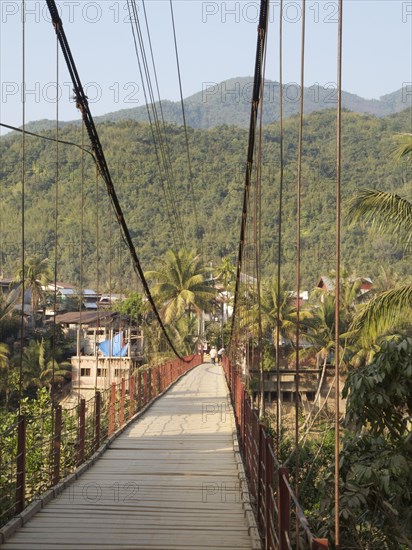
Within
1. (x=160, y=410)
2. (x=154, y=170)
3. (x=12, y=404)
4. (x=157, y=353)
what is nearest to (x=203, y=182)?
(x=154, y=170)

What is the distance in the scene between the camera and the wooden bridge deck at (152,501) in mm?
6348

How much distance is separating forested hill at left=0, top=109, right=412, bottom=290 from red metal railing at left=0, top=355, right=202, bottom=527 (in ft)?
193

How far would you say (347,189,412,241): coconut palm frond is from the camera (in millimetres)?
14711

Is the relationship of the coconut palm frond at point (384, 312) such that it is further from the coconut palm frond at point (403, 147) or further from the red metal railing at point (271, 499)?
the red metal railing at point (271, 499)

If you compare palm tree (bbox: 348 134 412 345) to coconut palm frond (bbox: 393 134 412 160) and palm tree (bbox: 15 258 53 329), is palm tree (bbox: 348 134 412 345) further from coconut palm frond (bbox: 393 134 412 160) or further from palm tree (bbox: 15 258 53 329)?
palm tree (bbox: 15 258 53 329)

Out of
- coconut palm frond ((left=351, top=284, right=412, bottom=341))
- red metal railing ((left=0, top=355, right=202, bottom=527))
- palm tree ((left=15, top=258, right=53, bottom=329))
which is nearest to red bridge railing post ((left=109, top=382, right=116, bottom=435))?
red metal railing ((left=0, top=355, right=202, bottom=527))

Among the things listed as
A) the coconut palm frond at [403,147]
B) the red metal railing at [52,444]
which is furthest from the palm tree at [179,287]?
the coconut palm frond at [403,147]

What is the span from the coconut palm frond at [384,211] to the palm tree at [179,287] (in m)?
34.3

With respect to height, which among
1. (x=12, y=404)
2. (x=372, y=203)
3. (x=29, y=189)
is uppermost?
(x=29, y=189)

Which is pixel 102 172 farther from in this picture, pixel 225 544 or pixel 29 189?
pixel 29 189

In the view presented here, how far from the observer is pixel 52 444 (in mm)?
8781

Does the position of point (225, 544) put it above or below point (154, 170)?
below

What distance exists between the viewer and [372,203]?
1488 centimetres

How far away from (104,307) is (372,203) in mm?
49471
